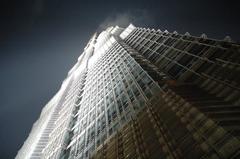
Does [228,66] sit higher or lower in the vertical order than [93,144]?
higher

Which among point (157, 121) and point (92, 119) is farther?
point (92, 119)

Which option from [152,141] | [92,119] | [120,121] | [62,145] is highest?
[152,141]

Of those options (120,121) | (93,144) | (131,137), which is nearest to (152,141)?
(131,137)

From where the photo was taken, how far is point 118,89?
57.6m

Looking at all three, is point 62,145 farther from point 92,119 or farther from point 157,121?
point 157,121

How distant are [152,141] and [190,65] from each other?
2313cm

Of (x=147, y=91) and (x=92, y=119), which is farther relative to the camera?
(x=92, y=119)

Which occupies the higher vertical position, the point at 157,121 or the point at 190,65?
the point at 190,65

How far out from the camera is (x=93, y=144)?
46.0 metres

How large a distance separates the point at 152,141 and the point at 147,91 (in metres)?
14.3

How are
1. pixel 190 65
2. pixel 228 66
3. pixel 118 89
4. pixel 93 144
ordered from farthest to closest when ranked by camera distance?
1. pixel 118 89
2. pixel 190 65
3. pixel 93 144
4. pixel 228 66

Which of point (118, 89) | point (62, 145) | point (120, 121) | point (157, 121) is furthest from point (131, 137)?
point (62, 145)

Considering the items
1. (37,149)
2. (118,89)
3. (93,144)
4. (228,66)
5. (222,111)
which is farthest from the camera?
(37,149)

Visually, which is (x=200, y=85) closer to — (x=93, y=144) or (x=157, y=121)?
(x=157, y=121)
